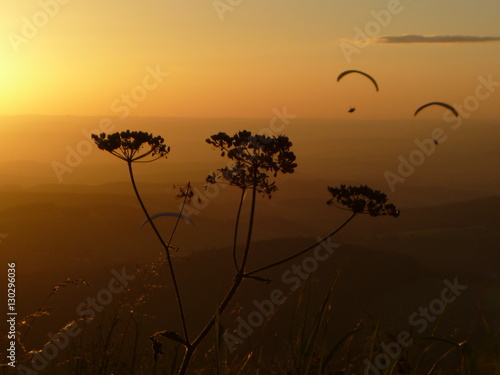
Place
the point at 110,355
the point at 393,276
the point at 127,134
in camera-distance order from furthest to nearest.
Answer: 1. the point at 393,276
2. the point at 110,355
3. the point at 127,134

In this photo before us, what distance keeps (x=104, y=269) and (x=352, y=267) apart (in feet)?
40.6

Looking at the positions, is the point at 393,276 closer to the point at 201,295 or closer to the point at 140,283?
the point at 201,295

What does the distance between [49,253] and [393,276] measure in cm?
2146

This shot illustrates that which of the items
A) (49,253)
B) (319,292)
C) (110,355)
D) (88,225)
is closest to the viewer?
(110,355)

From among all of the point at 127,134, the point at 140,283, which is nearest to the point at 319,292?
the point at 140,283

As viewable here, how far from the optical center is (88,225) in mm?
59094

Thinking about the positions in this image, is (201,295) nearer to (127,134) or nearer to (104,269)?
(104,269)

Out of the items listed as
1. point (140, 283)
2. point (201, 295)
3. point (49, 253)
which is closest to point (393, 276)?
point (201, 295)

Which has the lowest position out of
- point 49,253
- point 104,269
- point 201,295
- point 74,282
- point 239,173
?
point 74,282

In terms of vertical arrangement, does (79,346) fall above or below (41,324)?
below

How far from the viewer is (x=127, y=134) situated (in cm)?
572

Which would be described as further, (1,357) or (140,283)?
(140,283)

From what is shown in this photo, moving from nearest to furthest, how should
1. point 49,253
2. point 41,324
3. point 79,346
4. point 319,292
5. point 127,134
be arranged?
point 127,134 < point 79,346 < point 41,324 < point 319,292 < point 49,253

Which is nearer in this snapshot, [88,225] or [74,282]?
[74,282]
